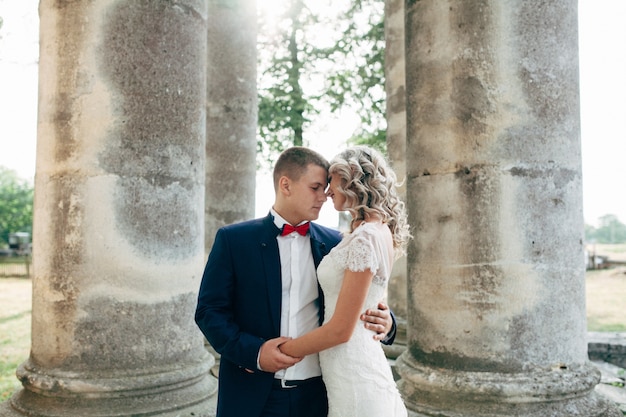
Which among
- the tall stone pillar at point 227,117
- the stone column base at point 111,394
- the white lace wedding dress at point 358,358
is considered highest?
the tall stone pillar at point 227,117

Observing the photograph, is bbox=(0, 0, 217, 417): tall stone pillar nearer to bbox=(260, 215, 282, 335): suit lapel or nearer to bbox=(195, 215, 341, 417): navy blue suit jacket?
bbox=(195, 215, 341, 417): navy blue suit jacket

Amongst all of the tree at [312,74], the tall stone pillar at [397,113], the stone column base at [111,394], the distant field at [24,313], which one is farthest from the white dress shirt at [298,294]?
the tree at [312,74]

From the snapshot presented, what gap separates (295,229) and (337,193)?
13.3 inches

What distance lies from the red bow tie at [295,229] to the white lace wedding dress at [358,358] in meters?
0.27

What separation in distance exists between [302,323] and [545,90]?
2.63 meters

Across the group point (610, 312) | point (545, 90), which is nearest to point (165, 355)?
→ point (545, 90)

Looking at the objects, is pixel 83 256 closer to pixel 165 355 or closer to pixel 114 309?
pixel 114 309

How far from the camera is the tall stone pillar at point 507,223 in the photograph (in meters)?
3.99

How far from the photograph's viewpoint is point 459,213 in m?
4.20

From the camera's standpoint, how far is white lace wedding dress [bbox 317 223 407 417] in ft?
8.86

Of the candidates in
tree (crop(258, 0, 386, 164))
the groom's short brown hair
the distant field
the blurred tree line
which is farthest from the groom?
the blurred tree line

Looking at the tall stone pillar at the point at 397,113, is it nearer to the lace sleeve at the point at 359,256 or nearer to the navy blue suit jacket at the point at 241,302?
the navy blue suit jacket at the point at 241,302

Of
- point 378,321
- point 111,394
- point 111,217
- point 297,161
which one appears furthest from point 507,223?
point 111,394

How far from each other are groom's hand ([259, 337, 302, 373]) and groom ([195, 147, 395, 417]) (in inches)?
3.5
